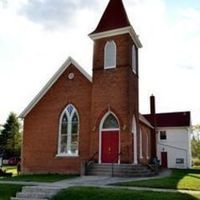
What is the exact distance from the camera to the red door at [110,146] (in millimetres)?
20141

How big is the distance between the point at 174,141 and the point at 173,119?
3101 mm

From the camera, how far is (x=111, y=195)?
11.0 m

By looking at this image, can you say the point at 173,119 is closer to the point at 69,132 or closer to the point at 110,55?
the point at 110,55

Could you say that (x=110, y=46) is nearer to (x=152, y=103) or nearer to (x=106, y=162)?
(x=106, y=162)

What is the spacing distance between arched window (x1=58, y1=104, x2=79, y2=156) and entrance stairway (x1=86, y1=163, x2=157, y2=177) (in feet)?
9.02

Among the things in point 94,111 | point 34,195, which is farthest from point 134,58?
point 34,195

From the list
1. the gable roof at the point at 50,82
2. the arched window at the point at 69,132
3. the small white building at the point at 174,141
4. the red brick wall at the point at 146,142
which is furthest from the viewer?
the small white building at the point at 174,141

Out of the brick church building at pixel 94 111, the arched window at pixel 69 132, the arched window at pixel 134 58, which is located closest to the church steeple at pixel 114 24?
the brick church building at pixel 94 111

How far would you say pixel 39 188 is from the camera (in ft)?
41.7

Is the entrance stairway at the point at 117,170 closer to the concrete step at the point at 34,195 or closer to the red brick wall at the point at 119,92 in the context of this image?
the red brick wall at the point at 119,92

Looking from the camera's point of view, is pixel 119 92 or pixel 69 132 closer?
pixel 119 92

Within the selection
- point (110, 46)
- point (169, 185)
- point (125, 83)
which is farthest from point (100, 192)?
point (110, 46)

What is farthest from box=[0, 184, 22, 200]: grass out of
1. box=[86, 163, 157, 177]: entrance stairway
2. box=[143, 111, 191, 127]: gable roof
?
box=[143, 111, 191, 127]: gable roof

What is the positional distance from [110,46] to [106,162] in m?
7.87
